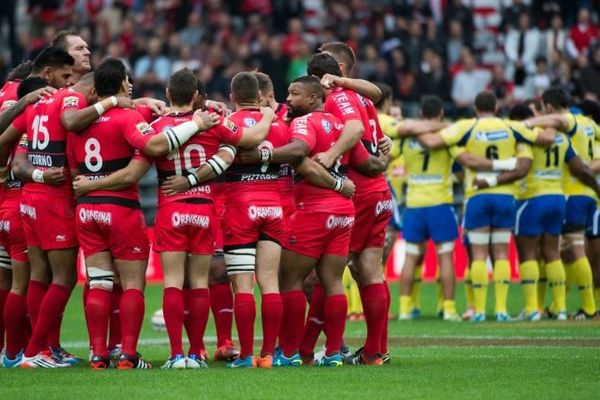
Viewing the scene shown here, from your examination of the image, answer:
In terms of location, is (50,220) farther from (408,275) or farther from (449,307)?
(449,307)

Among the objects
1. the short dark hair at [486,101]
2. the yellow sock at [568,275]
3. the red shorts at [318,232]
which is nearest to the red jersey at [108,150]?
the red shorts at [318,232]

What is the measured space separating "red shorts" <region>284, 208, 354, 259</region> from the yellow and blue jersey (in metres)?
6.11

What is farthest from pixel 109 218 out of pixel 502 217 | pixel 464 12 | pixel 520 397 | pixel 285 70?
pixel 464 12

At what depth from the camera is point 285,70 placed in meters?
27.5

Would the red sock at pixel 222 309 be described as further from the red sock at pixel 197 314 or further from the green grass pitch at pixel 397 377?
the red sock at pixel 197 314

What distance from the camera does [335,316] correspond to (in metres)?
12.1

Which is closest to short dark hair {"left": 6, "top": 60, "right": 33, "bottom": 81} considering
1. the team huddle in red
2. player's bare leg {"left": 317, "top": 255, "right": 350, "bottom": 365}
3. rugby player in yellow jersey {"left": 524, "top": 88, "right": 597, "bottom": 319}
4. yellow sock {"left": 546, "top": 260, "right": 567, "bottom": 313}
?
the team huddle in red

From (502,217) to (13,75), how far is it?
23.0ft

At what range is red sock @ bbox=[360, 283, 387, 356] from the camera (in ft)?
40.6

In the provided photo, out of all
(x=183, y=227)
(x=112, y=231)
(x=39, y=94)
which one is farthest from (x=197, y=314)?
(x=39, y=94)

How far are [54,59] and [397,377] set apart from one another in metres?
4.73

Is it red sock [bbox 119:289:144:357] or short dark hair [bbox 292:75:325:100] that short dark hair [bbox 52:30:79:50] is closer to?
short dark hair [bbox 292:75:325:100]

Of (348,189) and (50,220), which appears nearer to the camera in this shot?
(348,189)

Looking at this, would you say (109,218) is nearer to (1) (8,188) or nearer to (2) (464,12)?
(1) (8,188)
